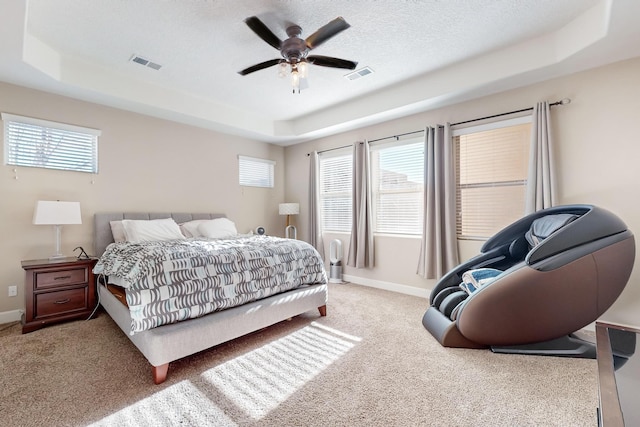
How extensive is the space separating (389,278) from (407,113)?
2.45 metres

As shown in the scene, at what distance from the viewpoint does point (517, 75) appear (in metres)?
3.02

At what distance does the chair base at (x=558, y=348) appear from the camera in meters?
2.26

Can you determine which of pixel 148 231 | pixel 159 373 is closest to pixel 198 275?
pixel 159 373

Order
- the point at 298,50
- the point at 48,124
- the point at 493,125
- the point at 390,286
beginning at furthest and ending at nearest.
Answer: the point at 390,286
the point at 493,125
the point at 48,124
the point at 298,50

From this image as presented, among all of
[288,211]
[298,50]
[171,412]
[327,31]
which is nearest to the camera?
[171,412]

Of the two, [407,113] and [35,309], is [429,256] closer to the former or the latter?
[407,113]

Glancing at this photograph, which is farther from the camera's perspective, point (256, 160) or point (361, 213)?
point (256, 160)

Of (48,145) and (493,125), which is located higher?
(493,125)

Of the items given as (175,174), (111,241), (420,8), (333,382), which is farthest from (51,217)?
(420,8)

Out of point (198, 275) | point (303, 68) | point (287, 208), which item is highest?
point (303, 68)

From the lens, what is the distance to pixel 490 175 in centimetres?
356

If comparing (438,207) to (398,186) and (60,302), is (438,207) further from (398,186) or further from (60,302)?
(60,302)

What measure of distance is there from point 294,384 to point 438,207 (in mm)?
2795

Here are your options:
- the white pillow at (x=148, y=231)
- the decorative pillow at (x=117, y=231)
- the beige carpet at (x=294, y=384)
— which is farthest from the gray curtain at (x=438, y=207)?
the decorative pillow at (x=117, y=231)
